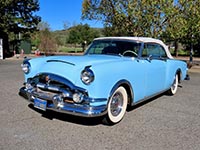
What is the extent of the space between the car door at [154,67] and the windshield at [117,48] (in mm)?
234

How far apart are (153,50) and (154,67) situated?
59 cm

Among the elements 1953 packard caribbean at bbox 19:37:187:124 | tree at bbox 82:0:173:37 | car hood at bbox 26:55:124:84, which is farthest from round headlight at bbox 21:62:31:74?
tree at bbox 82:0:173:37

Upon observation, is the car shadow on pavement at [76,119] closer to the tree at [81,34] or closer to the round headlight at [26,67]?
the round headlight at [26,67]

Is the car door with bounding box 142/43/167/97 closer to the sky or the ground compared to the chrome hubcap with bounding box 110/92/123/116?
closer to the sky

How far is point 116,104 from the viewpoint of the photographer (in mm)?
4516

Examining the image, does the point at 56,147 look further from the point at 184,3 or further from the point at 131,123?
the point at 184,3

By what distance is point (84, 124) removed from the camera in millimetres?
4406

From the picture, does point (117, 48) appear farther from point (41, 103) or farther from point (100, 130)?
point (41, 103)

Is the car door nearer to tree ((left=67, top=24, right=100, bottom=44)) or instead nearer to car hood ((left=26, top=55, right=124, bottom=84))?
car hood ((left=26, top=55, right=124, bottom=84))

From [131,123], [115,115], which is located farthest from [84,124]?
[131,123]

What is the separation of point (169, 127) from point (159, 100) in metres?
2.11

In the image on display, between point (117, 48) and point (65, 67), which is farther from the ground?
point (117, 48)

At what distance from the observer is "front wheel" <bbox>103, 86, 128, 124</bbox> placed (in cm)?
430

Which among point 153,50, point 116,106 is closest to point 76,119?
point 116,106
